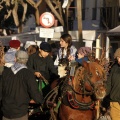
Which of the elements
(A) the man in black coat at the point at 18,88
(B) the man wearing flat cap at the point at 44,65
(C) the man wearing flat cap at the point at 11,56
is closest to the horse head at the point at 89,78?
(A) the man in black coat at the point at 18,88

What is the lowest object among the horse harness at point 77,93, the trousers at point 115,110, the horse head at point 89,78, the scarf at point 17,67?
the trousers at point 115,110

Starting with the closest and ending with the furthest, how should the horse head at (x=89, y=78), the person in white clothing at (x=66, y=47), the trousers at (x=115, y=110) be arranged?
the horse head at (x=89, y=78), the trousers at (x=115, y=110), the person in white clothing at (x=66, y=47)

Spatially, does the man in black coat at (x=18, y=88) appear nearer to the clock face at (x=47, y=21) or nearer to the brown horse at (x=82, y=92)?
the brown horse at (x=82, y=92)

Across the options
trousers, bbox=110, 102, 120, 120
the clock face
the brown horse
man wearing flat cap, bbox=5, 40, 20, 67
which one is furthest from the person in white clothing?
Result: the clock face

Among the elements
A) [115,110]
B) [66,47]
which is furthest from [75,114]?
[66,47]

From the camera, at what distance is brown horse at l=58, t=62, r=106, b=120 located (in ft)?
22.1

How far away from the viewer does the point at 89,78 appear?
6723mm

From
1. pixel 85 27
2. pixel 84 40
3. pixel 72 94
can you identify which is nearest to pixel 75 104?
pixel 72 94

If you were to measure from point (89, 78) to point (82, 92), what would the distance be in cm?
29

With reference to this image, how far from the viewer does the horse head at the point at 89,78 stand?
6.65 m

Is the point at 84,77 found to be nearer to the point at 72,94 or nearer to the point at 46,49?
the point at 72,94

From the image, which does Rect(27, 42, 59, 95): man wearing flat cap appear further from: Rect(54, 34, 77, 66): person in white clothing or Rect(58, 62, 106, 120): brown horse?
Rect(58, 62, 106, 120): brown horse

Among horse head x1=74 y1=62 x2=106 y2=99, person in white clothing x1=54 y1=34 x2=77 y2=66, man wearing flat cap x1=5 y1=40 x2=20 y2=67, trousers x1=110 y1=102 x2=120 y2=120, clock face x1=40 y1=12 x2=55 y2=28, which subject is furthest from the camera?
clock face x1=40 y1=12 x2=55 y2=28

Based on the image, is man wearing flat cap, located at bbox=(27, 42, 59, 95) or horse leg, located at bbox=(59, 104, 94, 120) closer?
horse leg, located at bbox=(59, 104, 94, 120)
